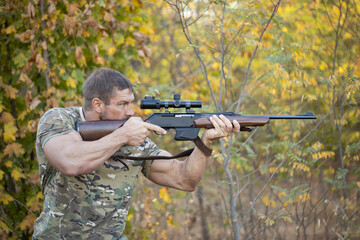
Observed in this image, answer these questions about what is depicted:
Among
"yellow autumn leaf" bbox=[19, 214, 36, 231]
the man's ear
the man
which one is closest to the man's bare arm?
the man

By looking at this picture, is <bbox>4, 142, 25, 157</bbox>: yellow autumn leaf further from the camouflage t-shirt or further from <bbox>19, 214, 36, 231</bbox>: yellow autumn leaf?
the camouflage t-shirt

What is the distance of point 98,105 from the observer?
3217 mm

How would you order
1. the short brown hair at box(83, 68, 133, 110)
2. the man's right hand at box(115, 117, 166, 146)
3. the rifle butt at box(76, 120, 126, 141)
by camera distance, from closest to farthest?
the man's right hand at box(115, 117, 166, 146) < the rifle butt at box(76, 120, 126, 141) < the short brown hair at box(83, 68, 133, 110)

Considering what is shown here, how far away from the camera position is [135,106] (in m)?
5.61

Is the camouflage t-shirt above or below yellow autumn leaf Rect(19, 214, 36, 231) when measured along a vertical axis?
above

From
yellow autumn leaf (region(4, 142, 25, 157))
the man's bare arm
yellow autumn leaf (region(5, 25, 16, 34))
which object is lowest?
yellow autumn leaf (region(4, 142, 25, 157))

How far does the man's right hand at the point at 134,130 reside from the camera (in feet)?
9.70

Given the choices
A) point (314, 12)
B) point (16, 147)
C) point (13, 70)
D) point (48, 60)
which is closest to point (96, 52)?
point (48, 60)

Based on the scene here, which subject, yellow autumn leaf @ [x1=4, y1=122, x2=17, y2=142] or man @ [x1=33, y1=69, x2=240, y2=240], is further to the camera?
yellow autumn leaf @ [x1=4, y1=122, x2=17, y2=142]

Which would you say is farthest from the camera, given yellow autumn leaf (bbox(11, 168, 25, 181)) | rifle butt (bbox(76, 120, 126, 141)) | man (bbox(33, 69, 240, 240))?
yellow autumn leaf (bbox(11, 168, 25, 181))

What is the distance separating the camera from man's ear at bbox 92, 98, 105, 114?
3201mm

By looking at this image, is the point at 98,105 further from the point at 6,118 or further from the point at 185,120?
the point at 6,118

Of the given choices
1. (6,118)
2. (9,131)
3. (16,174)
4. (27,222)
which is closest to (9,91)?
(6,118)

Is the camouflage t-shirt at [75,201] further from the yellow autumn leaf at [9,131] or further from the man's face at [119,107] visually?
the yellow autumn leaf at [9,131]
